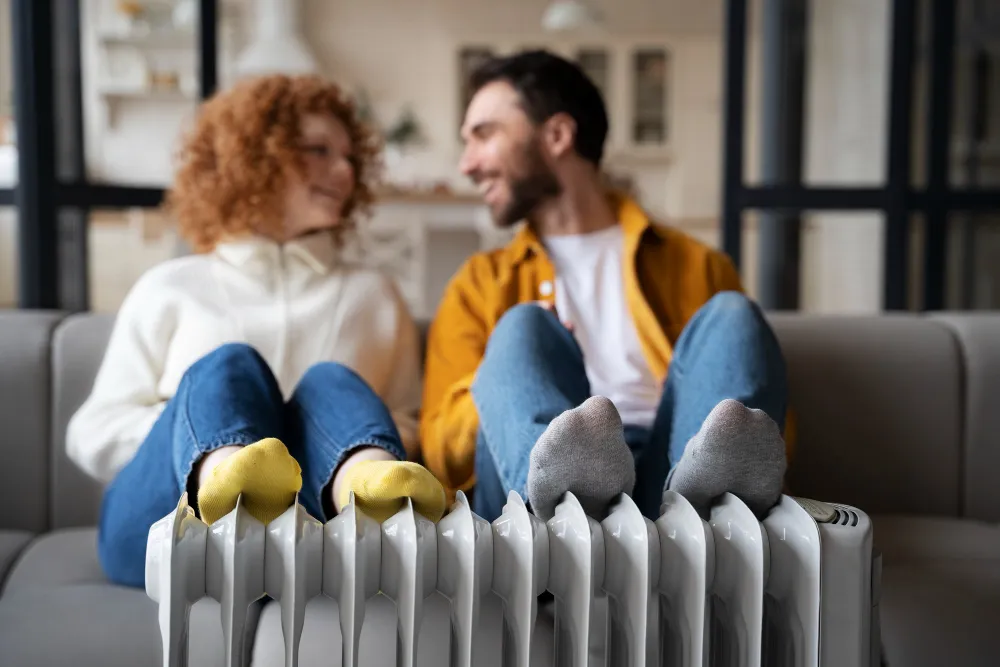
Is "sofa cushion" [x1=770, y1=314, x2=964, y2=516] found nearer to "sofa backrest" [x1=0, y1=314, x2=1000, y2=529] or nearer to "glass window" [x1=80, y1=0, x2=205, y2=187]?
"sofa backrest" [x1=0, y1=314, x2=1000, y2=529]

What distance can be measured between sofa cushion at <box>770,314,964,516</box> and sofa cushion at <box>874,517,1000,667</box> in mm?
188

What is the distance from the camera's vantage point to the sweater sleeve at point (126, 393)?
1417 millimetres

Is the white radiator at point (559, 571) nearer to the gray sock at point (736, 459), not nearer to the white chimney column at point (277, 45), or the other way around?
the gray sock at point (736, 459)

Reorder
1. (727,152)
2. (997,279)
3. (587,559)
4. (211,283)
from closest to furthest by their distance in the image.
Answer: (587,559)
(211,283)
(727,152)
(997,279)

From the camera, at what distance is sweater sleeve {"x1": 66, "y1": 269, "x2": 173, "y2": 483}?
1.42m

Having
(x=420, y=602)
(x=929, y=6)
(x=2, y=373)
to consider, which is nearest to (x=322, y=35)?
(x=929, y=6)

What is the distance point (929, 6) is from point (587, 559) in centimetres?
194

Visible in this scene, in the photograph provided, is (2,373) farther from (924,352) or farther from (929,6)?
(929,6)

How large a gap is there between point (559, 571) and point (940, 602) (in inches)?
23.9

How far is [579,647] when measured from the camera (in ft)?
3.17

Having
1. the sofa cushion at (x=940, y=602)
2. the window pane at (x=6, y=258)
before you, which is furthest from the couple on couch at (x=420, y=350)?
the window pane at (x=6, y=258)

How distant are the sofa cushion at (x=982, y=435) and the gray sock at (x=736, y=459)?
883 mm

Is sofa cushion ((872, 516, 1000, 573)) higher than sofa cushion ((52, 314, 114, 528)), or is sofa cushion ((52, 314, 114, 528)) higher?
sofa cushion ((52, 314, 114, 528))

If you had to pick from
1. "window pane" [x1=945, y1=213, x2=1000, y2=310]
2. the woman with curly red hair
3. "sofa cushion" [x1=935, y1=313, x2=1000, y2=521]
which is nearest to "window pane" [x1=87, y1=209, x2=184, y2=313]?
the woman with curly red hair
